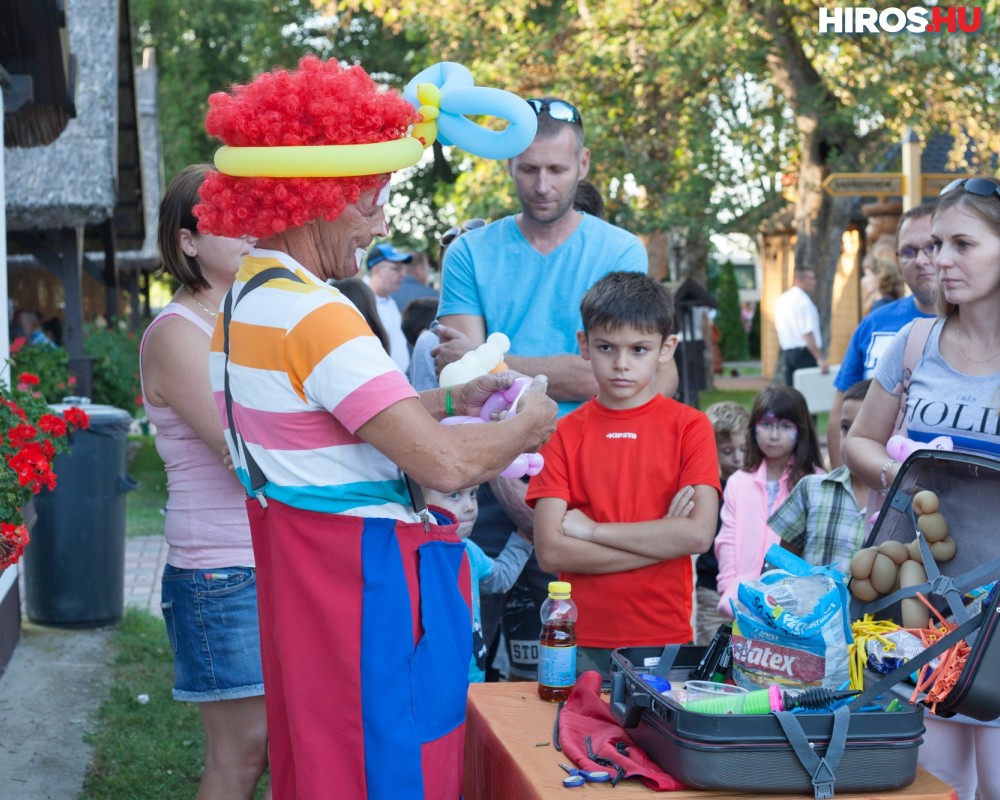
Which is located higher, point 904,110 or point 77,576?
point 904,110

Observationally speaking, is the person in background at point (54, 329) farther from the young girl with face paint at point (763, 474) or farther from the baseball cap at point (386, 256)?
the young girl with face paint at point (763, 474)

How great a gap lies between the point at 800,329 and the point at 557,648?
12.7 m

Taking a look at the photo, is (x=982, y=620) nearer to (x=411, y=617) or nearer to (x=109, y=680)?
(x=411, y=617)

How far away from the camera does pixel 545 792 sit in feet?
7.70

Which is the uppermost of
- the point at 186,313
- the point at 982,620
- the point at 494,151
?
the point at 494,151

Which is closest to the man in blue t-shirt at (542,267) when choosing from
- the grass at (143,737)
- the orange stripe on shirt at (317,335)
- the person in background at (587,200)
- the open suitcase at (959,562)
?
the person in background at (587,200)

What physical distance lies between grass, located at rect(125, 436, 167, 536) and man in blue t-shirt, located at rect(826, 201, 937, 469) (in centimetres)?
593

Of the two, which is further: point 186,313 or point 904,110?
point 904,110

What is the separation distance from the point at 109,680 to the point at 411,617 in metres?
4.43

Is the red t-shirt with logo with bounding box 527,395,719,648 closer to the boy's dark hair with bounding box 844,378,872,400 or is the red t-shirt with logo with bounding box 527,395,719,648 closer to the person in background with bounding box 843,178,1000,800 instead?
the person in background with bounding box 843,178,1000,800

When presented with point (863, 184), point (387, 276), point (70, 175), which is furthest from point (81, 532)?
point (863, 184)

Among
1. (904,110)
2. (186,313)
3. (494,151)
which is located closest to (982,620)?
(494,151)

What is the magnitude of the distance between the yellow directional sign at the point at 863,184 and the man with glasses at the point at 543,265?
765cm
